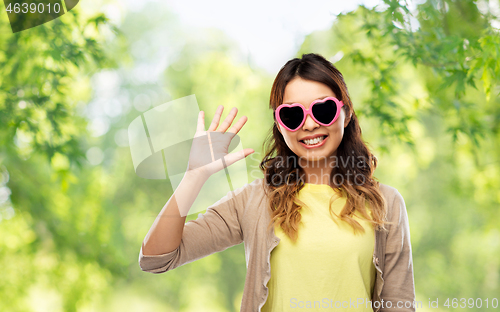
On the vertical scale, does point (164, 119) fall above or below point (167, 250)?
above

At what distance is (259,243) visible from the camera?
1.15 metres

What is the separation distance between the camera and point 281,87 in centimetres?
121

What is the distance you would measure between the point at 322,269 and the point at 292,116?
0.46 m

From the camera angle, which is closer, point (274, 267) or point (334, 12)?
point (274, 267)

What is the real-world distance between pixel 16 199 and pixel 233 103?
6.92 ft

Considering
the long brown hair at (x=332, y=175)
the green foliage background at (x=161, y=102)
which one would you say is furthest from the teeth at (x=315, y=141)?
the green foliage background at (x=161, y=102)

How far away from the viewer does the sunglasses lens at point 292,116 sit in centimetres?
114

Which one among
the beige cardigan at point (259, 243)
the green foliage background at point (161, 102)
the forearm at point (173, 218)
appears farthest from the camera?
the green foliage background at point (161, 102)

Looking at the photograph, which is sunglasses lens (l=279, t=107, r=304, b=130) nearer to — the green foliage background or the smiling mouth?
the smiling mouth

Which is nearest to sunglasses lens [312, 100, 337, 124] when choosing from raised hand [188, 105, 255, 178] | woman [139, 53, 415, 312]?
woman [139, 53, 415, 312]

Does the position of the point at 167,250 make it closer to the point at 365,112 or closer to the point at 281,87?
the point at 281,87

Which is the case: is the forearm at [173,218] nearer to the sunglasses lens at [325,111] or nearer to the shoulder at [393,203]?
the sunglasses lens at [325,111]

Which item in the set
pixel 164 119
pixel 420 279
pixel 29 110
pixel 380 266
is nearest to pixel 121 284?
pixel 29 110

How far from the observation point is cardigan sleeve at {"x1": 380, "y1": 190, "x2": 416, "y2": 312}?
3.84 feet
